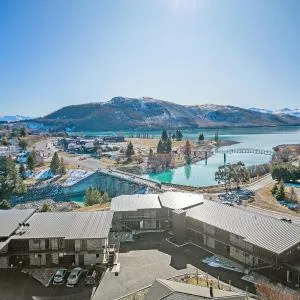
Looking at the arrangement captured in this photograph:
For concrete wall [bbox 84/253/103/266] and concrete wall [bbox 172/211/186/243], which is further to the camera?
concrete wall [bbox 172/211/186/243]

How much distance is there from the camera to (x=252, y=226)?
82.7ft

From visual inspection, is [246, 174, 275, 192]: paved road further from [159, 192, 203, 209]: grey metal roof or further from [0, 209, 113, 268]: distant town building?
[0, 209, 113, 268]: distant town building

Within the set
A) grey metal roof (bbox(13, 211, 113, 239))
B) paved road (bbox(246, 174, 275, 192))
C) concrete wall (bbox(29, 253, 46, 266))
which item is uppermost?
grey metal roof (bbox(13, 211, 113, 239))

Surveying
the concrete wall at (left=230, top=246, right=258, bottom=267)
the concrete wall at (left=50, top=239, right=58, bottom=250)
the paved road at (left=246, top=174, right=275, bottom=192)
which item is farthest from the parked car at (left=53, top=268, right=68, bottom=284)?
the paved road at (left=246, top=174, right=275, bottom=192)

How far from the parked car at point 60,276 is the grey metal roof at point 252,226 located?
11.0 metres

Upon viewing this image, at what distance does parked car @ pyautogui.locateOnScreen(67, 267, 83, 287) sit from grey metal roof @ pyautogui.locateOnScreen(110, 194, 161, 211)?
9132 mm

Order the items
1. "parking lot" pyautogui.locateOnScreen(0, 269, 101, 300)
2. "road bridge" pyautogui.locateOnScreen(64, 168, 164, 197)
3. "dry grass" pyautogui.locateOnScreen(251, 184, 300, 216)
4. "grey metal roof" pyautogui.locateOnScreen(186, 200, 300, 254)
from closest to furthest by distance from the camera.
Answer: "parking lot" pyautogui.locateOnScreen(0, 269, 101, 300)
"grey metal roof" pyautogui.locateOnScreen(186, 200, 300, 254)
"dry grass" pyautogui.locateOnScreen(251, 184, 300, 216)
"road bridge" pyautogui.locateOnScreen(64, 168, 164, 197)

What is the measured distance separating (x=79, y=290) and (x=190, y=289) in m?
7.61

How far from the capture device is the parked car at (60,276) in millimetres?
21859

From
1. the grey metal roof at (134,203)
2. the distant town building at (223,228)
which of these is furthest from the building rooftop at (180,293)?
the grey metal roof at (134,203)

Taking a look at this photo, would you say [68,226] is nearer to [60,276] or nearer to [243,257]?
[60,276]

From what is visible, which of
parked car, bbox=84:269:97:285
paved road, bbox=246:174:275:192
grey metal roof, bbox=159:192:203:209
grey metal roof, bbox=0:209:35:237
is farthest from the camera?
paved road, bbox=246:174:275:192

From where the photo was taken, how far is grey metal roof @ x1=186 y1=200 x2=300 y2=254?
22.6 meters

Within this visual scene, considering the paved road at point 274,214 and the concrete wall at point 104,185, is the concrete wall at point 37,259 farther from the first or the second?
the concrete wall at point 104,185
